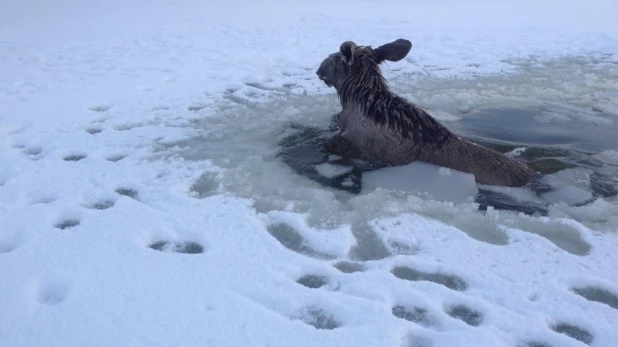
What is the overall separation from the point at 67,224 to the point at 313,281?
6.99 feet

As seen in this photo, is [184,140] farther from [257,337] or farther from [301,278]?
[257,337]

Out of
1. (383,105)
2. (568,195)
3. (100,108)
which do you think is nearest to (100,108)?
(100,108)

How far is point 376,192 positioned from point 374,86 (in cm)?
150

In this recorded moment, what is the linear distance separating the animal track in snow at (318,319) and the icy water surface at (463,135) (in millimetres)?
709

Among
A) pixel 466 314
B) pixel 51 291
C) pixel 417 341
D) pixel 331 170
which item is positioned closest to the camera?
pixel 417 341

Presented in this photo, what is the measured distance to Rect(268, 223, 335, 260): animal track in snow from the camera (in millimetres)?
4250

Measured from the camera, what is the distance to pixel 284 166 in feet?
19.4

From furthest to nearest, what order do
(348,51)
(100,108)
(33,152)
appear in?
1. (100,108)
2. (348,51)
3. (33,152)

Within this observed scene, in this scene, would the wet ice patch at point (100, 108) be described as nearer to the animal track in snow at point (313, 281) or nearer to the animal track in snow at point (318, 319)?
Result: the animal track in snow at point (313, 281)

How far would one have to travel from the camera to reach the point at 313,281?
389cm

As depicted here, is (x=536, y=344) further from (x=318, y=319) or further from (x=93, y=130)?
(x=93, y=130)

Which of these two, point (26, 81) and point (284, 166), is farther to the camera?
point (26, 81)

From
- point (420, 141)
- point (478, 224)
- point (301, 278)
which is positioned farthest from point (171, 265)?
point (420, 141)

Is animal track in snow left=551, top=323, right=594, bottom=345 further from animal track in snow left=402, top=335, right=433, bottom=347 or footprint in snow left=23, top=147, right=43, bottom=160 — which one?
footprint in snow left=23, top=147, right=43, bottom=160
